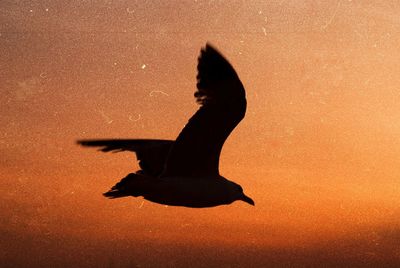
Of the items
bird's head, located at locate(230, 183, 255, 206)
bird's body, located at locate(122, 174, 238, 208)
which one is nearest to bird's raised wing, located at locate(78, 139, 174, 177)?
bird's body, located at locate(122, 174, 238, 208)

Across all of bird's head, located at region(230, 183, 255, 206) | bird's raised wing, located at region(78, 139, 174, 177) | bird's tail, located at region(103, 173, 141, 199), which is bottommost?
bird's tail, located at region(103, 173, 141, 199)

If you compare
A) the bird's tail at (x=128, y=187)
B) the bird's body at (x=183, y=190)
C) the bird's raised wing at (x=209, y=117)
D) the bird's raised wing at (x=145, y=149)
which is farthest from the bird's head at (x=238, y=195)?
the bird's tail at (x=128, y=187)

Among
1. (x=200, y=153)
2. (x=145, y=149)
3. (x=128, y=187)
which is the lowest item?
(x=128, y=187)

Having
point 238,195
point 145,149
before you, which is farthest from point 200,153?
point 238,195

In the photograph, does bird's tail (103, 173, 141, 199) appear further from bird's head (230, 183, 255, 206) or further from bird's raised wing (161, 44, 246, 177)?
bird's head (230, 183, 255, 206)

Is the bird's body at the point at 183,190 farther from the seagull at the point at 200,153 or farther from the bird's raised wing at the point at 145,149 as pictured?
the bird's raised wing at the point at 145,149

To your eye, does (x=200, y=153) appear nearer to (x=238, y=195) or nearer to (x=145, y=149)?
(x=145, y=149)

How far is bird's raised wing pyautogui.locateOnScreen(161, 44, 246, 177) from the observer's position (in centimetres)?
1234

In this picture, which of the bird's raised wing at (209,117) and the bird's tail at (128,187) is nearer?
the bird's raised wing at (209,117)

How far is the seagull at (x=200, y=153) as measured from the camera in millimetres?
12359

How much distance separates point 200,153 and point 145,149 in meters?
1.67

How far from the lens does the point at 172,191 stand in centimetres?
1328

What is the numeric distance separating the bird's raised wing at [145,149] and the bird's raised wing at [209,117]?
1.91 feet

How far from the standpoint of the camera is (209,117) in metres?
12.6
